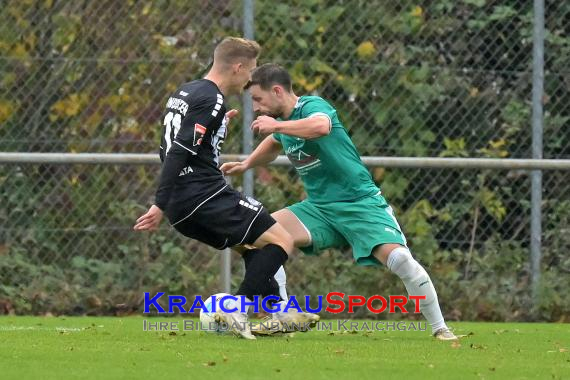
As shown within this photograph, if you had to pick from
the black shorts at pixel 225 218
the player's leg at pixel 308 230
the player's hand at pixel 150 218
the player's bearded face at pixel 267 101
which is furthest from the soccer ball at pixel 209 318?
the player's bearded face at pixel 267 101

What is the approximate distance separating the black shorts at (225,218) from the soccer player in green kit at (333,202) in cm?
43

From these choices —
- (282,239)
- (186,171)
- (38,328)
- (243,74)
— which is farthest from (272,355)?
(38,328)

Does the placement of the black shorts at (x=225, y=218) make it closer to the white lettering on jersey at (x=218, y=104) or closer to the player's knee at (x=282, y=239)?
the player's knee at (x=282, y=239)

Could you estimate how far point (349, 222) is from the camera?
7703mm

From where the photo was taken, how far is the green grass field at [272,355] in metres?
5.75

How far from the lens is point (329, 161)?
7.68m

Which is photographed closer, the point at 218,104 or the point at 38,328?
the point at 218,104

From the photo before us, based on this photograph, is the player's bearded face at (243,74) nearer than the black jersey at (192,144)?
No

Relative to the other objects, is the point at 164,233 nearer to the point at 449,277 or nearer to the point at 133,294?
the point at 133,294

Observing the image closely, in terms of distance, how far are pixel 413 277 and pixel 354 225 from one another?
0.45 metres

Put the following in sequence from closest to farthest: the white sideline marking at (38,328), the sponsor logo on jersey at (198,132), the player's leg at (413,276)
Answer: the sponsor logo on jersey at (198,132)
the player's leg at (413,276)
the white sideline marking at (38,328)

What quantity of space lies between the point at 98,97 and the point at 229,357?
419 cm

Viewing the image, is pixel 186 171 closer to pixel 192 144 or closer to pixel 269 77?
pixel 192 144

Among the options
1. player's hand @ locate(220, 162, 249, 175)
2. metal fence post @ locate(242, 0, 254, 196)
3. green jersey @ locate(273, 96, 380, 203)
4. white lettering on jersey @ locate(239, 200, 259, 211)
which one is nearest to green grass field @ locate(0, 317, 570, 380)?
white lettering on jersey @ locate(239, 200, 259, 211)
